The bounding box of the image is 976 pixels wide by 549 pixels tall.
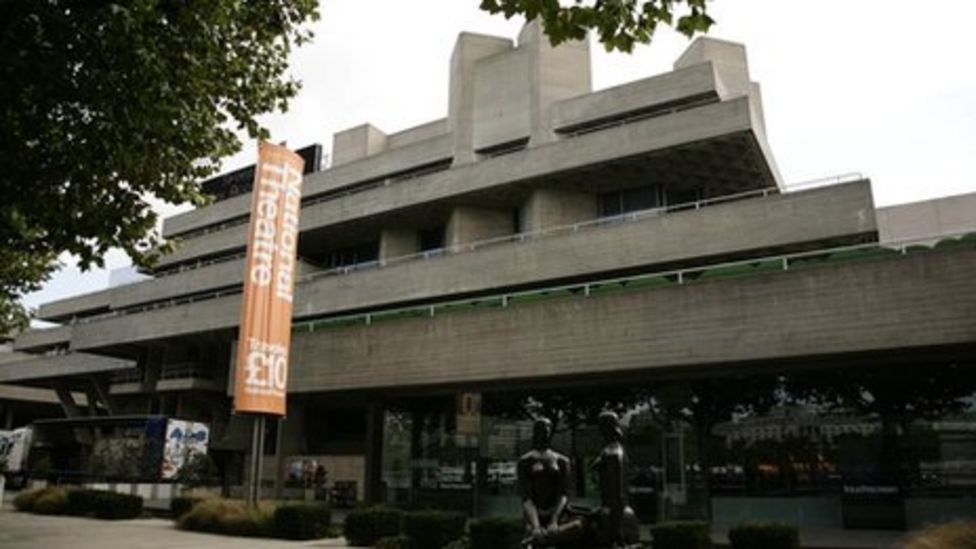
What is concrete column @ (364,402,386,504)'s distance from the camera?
1027 inches

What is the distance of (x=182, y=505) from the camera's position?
926 inches

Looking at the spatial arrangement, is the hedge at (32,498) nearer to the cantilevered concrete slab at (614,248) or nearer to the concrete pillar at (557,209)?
the cantilevered concrete slab at (614,248)

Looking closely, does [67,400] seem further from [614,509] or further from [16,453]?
[614,509]

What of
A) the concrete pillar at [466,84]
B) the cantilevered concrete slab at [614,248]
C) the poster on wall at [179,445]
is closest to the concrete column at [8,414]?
the cantilevered concrete slab at [614,248]

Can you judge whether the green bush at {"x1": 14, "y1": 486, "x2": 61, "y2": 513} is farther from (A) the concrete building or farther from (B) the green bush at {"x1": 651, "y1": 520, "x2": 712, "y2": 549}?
(B) the green bush at {"x1": 651, "y1": 520, "x2": 712, "y2": 549}

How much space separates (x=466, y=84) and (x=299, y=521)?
2558cm

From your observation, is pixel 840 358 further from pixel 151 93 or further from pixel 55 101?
pixel 55 101

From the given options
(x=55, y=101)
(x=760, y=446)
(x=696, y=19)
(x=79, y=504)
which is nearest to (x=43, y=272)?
(x=79, y=504)

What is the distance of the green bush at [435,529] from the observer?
55.1ft

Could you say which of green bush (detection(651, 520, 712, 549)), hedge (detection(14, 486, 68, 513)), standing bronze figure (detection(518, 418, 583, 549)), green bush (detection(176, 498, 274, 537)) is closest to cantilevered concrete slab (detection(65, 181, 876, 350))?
hedge (detection(14, 486, 68, 513))

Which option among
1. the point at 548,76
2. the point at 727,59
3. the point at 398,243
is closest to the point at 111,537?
the point at 398,243

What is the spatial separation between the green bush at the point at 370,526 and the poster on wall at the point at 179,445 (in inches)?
539

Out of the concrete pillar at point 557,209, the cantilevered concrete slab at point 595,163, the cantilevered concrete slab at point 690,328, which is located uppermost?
the cantilevered concrete slab at point 595,163

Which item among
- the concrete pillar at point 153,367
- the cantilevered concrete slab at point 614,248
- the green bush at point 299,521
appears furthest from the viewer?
the concrete pillar at point 153,367
